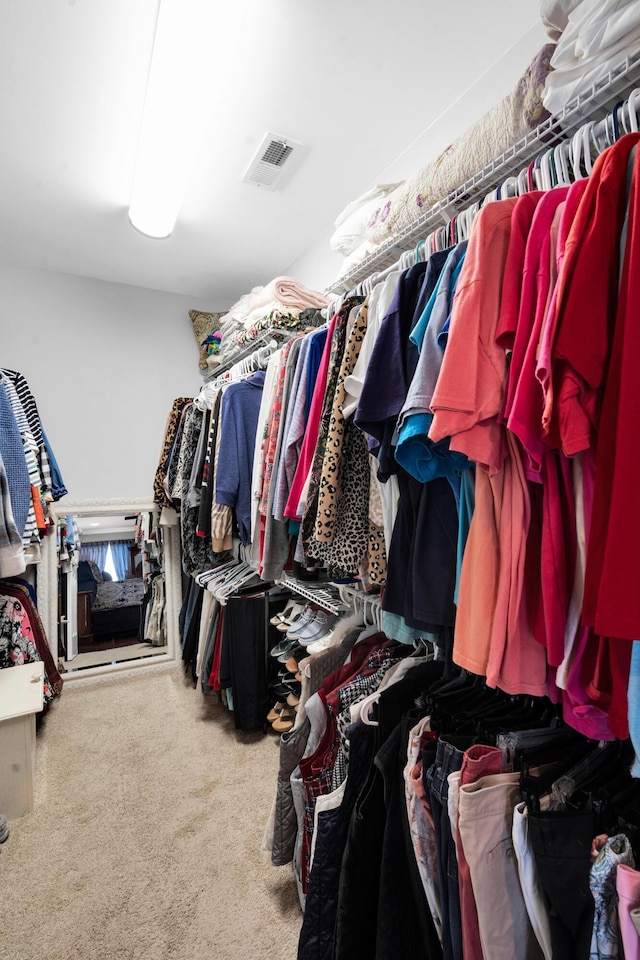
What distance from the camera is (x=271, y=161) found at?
2.10 metres

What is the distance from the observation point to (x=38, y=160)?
2029 mm

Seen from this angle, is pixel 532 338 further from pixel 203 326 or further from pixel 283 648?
pixel 203 326

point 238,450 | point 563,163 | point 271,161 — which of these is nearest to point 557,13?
point 563,163

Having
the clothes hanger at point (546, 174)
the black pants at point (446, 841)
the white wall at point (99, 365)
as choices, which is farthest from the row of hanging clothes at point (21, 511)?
the clothes hanger at point (546, 174)

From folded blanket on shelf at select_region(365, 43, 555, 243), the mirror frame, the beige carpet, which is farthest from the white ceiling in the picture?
the beige carpet

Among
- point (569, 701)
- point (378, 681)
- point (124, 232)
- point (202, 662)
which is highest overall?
point (124, 232)

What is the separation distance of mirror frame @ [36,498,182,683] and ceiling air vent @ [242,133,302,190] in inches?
84.1

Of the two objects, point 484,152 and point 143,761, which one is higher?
point 484,152

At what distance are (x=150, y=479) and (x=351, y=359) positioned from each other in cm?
260

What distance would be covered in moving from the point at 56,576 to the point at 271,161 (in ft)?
8.84

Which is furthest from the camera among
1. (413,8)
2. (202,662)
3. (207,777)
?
(202,662)

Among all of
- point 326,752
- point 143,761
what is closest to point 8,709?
point 143,761

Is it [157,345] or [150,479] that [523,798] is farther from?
[157,345]

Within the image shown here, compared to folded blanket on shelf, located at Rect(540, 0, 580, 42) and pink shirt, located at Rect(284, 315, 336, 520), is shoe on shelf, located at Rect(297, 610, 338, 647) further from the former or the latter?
folded blanket on shelf, located at Rect(540, 0, 580, 42)
